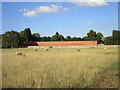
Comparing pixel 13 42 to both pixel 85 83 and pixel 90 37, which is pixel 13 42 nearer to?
pixel 90 37

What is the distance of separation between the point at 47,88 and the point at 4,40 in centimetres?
6619

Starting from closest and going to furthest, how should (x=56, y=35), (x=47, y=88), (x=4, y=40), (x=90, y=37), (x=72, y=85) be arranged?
1. (x=47, y=88)
2. (x=72, y=85)
3. (x=4, y=40)
4. (x=90, y=37)
5. (x=56, y=35)

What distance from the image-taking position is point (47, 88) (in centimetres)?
602

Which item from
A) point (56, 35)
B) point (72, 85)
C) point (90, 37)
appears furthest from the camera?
point (56, 35)

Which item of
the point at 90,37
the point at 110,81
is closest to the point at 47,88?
the point at 110,81

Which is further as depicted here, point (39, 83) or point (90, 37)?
point (90, 37)

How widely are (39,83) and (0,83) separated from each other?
4.57 feet

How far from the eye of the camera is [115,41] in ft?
228

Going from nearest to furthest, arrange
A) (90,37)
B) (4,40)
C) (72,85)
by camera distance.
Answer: (72,85) < (4,40) < (90,37)

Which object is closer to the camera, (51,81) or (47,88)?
(47,88)

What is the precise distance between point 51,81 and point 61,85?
25.5 inches

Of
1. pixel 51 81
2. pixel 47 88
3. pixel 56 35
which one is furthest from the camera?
pixel 56 35

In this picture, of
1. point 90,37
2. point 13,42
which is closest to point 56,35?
point 90,37

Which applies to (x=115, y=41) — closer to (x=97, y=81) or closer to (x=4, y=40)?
(x=4, y=40)
